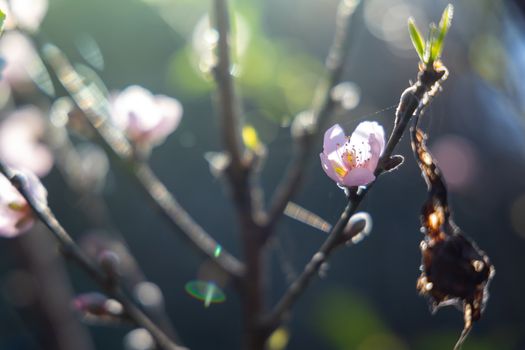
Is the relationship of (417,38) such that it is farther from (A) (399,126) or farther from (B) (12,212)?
(B) (12,212)

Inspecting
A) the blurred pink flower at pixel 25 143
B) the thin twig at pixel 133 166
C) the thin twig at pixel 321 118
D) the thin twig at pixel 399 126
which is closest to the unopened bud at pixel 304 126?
the thin twig at pixel 321 118

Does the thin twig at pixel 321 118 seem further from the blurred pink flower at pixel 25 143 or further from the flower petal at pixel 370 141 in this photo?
the blurred pink flower at pixel 25 143

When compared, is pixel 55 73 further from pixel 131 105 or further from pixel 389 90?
pixel 389 90

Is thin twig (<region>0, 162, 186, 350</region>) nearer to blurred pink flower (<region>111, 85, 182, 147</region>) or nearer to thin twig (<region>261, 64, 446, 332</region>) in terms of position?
thin twig (<region>261, 64, 446, 332</region>)

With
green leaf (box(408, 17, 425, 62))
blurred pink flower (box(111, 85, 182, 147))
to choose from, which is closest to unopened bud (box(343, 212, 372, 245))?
green leaf (box(408, 17, 425, 62))

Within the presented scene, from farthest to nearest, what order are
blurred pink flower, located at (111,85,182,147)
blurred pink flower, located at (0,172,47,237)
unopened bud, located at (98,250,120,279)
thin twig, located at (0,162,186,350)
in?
blurred pink flower, located at (111,85,182,147)
blurred pink flower, located at (0,172,47,237)
unopened bud, located at (98,250,120,279)
thin twig, located at (0,162,186,350)

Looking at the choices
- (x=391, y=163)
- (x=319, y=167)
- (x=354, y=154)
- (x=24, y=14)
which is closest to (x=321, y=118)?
(x=354, y=154)
